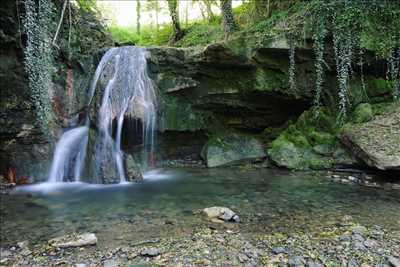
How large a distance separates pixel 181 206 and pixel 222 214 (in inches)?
35.7

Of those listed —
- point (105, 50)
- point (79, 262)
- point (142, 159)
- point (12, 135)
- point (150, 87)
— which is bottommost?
point (79, 262)

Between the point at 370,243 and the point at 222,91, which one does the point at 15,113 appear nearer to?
the point at 222,91

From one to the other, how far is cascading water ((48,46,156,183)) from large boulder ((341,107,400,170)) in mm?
4988

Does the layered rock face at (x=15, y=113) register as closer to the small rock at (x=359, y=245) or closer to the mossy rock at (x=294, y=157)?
the mossy rock at (x=294, y=157)

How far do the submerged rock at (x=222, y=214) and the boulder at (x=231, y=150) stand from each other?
3.99 meters

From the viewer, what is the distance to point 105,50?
8.62m

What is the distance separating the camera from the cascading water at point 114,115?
23.4ft

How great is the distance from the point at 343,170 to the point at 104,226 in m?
5.46

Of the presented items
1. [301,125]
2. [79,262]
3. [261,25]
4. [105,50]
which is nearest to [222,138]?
[301,125]

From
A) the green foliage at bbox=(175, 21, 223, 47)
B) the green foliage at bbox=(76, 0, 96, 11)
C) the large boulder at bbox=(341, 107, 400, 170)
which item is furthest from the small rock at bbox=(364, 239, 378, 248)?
the green foliage at bbox=(76, 0, 96, 11)

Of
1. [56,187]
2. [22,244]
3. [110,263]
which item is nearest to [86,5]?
[56,187]

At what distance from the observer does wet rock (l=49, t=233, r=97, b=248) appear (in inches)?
137

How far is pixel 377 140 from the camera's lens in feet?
19.7

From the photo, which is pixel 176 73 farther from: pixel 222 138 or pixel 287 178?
pixel 287 178
